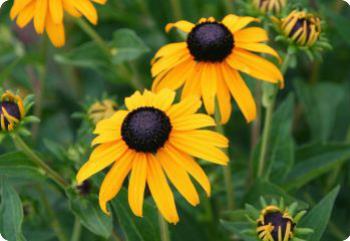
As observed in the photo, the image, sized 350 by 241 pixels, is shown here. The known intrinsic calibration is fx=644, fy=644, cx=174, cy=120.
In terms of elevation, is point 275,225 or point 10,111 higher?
point 10,111

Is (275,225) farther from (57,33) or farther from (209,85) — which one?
(57,33)

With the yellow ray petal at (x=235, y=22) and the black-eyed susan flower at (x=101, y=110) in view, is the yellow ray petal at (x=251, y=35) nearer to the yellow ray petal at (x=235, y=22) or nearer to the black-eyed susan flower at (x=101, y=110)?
the yellow ray petal at (x=235, y=22)

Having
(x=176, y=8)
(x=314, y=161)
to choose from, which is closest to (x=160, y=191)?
(x=314, y=161)

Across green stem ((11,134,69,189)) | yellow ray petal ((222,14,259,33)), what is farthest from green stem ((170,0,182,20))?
green stem ((11,134,69,189))

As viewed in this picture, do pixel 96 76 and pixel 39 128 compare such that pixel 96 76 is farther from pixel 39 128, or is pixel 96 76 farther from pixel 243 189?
pixel 243 189

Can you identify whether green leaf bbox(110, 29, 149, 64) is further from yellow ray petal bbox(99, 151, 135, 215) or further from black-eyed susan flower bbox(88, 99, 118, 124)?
yellow ray petal bbox(99, 151, 135, 215)
